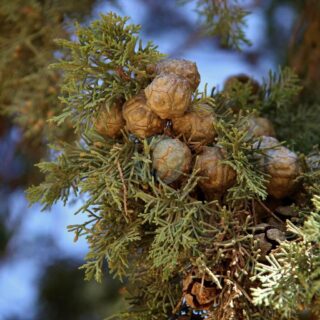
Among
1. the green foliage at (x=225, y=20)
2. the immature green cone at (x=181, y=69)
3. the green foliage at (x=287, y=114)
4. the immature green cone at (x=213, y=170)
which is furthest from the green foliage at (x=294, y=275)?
the green foliage at (x=225, y=20)

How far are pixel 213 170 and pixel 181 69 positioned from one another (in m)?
0.13

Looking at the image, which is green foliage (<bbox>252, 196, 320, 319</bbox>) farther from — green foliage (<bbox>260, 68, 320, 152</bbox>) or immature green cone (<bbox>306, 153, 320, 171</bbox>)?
green foliage (<bbox>260, 68, 320, 152</bbox>)

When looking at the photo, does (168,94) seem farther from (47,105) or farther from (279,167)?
(47,105)

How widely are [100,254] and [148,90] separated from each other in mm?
203

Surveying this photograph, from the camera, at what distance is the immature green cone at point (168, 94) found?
0.76 m

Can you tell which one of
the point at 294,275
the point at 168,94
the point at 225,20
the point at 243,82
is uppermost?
the point at 225,20

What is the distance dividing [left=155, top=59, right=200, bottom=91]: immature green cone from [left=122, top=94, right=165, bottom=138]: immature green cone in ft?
0.15

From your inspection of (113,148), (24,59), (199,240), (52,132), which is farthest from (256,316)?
(24,59)

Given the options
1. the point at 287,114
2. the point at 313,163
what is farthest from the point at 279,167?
the point at 287,114

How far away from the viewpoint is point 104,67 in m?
0.80

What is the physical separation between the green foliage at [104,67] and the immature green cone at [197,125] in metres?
0.07

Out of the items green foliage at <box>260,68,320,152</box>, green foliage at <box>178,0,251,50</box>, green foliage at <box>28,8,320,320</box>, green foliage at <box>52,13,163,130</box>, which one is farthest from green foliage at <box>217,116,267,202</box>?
green foliage at <box>178,0,251,50</box>

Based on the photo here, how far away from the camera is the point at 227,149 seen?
31.0 inches

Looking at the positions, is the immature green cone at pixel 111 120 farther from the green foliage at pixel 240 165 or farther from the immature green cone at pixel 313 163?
the immature green cone at pixel 313 163
